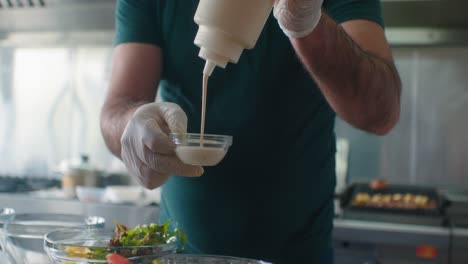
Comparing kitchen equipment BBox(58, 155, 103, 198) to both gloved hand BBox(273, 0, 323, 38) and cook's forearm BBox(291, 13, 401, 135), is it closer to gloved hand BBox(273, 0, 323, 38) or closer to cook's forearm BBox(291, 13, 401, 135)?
cook's forearm BBox(291, 13, 401, 135)

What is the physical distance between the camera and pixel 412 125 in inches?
137

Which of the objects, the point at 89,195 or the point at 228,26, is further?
the point at 89,195

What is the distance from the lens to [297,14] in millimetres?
1014

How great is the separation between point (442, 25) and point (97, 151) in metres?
2.11

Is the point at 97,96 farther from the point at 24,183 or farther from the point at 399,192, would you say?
the point at 399,192

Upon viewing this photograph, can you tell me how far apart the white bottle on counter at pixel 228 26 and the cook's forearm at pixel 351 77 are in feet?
0.84

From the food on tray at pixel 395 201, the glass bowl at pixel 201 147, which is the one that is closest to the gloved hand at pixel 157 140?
the glass bowl at pixel 201 147

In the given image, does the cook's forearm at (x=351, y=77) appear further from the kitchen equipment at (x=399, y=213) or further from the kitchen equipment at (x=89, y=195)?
the kitchen equipment at (x=89, y=195)

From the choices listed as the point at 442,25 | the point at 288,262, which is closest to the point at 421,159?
the point at 442,25

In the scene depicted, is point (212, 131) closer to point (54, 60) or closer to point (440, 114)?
point (440, 114)

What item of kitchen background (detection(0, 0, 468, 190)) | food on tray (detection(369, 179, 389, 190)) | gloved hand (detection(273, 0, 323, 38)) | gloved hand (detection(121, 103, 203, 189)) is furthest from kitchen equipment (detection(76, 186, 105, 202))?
gloved hand (detection(273, 0, 323, 38))

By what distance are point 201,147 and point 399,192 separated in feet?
7.58

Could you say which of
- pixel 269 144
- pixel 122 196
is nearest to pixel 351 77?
pixel 269 144

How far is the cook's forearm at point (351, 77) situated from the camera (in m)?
1.23
